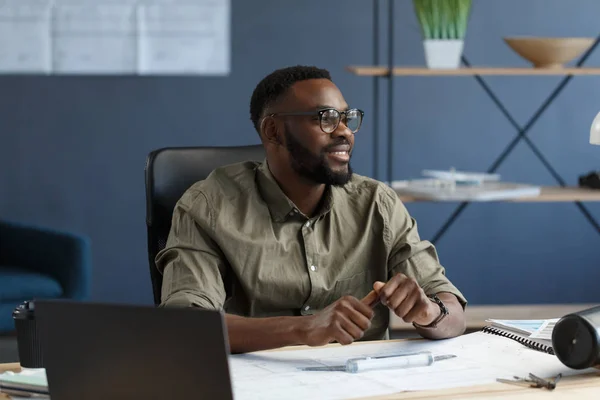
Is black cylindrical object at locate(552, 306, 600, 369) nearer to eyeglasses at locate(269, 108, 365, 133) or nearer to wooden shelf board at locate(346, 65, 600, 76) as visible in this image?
eyeglasses at locate(269, 108, 365, 133)

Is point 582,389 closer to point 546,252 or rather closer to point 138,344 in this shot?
point 138,344

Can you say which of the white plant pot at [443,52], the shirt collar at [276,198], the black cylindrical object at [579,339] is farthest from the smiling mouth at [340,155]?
the white plant pot at [443,52]

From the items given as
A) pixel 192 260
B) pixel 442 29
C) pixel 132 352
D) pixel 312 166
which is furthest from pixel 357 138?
pixel 132 352

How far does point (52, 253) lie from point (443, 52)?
5.60 feet

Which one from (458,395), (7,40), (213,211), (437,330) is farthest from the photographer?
(7,40)

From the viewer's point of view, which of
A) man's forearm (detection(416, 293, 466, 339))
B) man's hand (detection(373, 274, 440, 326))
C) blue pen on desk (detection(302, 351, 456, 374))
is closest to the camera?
blue pen on desk (detection(302, 351, 456, 374))

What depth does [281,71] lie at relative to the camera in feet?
7.11

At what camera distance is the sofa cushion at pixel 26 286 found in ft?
12.1

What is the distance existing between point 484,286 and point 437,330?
275 cm

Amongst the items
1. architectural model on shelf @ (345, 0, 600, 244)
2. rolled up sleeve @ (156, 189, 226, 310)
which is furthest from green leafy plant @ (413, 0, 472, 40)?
rolled up sleeve @ (156, 189, 226, 310)

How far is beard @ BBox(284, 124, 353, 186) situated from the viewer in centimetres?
210

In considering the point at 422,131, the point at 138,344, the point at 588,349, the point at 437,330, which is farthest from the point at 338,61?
the point at 138,344

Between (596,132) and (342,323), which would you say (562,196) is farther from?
(342,323)

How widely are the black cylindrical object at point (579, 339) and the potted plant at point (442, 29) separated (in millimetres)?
2115
